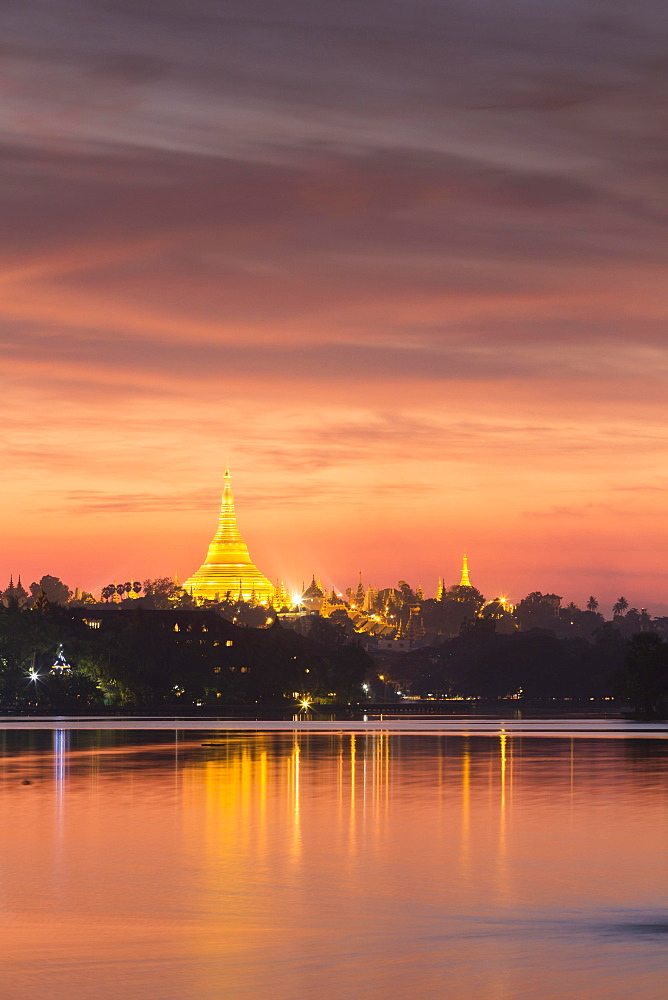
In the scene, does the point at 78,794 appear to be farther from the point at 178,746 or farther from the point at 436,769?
the point at 178,746

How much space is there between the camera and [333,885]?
29062 millimetres

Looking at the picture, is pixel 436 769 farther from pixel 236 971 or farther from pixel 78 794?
pixel 236 971

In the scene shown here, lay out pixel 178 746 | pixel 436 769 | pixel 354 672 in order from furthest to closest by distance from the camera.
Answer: pixel 354 672 → pixel 178 746 → pixel 436 769

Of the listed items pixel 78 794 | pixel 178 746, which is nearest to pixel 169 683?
pixel 178 746

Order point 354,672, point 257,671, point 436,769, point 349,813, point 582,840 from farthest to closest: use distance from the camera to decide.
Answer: point 354,672, point 257,671, point 436,769, point 349,813, point 582,840

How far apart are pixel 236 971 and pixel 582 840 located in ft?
58.0

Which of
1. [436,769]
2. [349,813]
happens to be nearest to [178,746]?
[436,769]

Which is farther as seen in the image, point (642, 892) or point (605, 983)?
point (642, 892)

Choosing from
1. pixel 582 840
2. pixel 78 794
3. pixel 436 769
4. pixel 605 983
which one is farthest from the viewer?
pixel 436 769

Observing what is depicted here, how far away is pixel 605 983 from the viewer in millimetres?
20188

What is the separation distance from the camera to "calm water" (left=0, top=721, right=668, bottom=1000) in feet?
67.6

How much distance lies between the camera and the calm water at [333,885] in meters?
20.6

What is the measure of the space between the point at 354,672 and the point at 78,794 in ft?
447

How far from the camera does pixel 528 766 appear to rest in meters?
66.6
